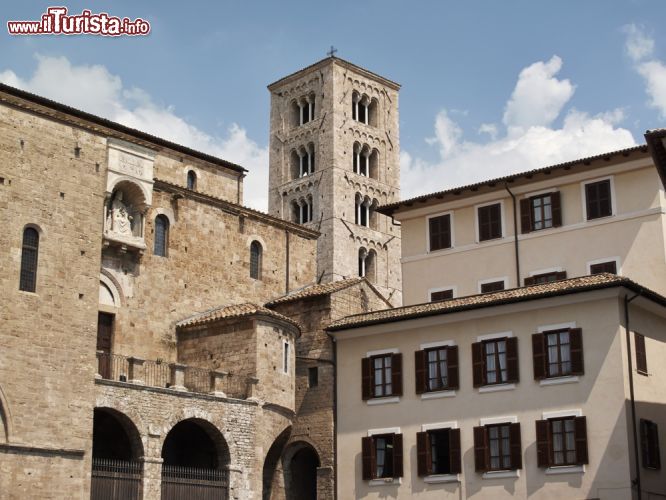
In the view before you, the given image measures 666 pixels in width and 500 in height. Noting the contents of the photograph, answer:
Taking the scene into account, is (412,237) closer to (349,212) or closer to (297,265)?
(297,265)

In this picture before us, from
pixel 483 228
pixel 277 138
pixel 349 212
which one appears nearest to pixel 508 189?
pixel 483 228

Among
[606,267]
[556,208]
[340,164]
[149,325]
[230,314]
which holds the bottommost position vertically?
[149,325]

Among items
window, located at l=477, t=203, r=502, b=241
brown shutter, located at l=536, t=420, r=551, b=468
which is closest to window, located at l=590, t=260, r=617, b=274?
window, located at l=477, t=203, r=502, b=241

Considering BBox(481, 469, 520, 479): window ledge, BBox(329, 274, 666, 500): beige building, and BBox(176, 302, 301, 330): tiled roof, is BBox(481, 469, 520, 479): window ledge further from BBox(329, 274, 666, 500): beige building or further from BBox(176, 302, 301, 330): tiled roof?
BBox(176, 302, 301, 330): tiled roof

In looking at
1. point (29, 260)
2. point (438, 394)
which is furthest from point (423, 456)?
point (29, 260)

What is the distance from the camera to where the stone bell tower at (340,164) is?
71500mm

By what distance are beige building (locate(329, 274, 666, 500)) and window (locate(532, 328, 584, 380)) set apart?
0.10ft

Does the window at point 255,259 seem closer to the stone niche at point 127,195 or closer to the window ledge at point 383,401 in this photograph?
the stone niche at point 127,195

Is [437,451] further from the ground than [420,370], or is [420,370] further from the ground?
[420,370]

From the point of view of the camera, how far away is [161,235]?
134 ft

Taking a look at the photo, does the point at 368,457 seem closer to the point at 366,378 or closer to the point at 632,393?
the point at 366,378

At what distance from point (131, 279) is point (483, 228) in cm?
1286

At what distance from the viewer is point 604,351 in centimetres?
3241

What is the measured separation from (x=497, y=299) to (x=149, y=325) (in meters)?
12.5
